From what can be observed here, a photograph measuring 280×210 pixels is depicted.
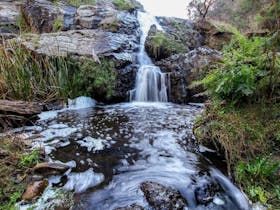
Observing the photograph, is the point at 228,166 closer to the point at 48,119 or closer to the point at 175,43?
the point at 48,119

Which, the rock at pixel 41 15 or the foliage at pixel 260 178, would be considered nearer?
the foliage at pixel 260 178

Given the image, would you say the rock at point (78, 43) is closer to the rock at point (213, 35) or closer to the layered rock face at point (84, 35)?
the layered rock face at point (84, 35)

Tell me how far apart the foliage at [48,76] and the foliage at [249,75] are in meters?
3.84

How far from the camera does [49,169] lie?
2.31 metres

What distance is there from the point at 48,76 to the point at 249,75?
15.0 ft

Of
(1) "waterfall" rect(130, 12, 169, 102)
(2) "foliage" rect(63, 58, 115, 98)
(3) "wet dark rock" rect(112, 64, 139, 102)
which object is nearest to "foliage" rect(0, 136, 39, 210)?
(2) "foliage" rect(63, 58, 115, 98)

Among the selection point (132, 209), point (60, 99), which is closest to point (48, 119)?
point (60, 99)

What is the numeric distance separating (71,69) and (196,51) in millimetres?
4324

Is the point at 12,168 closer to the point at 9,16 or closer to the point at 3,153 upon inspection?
the point at 3,153

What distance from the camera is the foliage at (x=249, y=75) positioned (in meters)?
2.64

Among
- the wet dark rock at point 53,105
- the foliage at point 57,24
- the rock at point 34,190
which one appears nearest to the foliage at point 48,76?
the wet dark rock at point 53,105

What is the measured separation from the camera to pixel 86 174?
7.82 feet

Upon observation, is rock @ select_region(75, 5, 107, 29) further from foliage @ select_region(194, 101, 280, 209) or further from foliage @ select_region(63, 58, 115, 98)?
foliage @ select_region(194, 101, 280, 209)

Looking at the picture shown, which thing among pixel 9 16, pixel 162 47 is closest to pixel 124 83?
pixel 162 47
